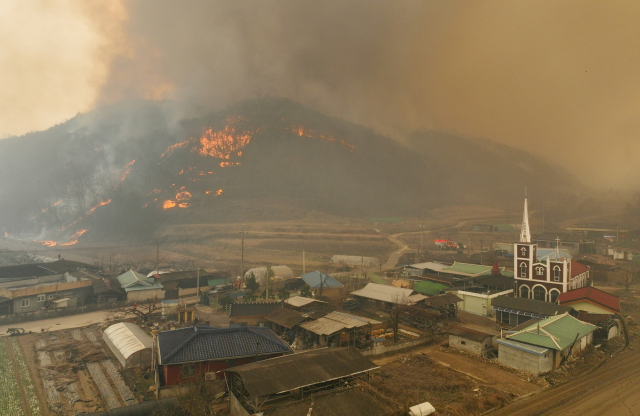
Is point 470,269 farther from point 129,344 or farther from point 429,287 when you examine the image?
point 129,344

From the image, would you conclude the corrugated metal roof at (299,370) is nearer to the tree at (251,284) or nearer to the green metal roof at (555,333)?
the green metal roof at (555,333)

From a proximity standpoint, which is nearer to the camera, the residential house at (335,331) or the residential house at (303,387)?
the residential house at (303,387)

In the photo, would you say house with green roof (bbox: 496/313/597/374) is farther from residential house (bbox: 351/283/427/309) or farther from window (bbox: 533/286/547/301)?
residential house (bbox: 351/283/427/309)

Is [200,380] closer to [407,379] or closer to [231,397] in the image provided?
[231,397]

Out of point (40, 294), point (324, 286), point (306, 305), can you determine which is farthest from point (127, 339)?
point (324, 286)

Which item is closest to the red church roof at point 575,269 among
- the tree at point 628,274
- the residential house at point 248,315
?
the tree at point 628,274

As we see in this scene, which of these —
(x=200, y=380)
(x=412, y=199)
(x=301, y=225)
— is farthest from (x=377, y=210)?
(x=200, y=380)

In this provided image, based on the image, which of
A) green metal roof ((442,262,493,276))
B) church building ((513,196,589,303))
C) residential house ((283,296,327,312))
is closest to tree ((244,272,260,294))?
residential house ((283,296,327,312))
